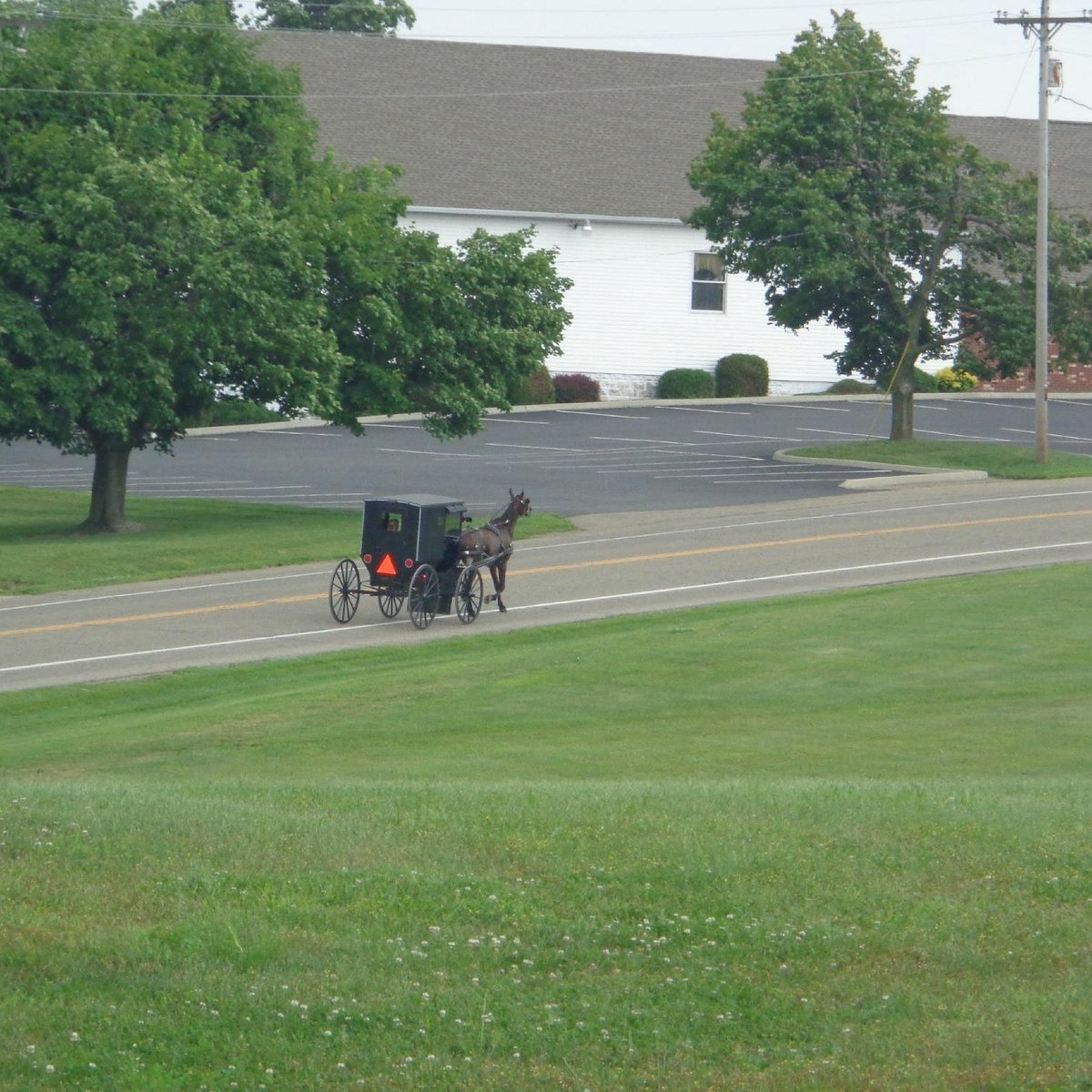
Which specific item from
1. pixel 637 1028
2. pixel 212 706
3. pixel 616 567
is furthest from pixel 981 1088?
pixel 616 567

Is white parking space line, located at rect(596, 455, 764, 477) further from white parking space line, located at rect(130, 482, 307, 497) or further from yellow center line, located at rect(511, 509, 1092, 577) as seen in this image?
yellow center line, located at rect(511, 509, 1092, 577)

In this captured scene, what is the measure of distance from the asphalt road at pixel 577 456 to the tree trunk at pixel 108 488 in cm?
593

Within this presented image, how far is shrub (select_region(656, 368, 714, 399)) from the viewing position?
59.1 meters

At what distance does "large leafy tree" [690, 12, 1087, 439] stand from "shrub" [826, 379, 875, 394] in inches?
647

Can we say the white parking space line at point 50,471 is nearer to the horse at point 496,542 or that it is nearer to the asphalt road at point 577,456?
the asphalt road at point 577,456

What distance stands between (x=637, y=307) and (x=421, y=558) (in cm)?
3840

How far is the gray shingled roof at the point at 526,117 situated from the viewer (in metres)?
59.1

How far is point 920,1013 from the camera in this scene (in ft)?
20.6

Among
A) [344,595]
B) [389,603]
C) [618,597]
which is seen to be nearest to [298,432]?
[618,597]

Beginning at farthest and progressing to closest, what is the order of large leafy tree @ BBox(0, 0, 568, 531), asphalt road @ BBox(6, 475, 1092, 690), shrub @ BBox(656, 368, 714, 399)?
shrub @ BBox(656, 368, 714, 399)
large leafy tree @ BBox(0, 0, 568, 531)
asphalt road @ BBox(6, 475, 1092, 690)

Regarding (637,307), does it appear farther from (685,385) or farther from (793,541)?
(793,541)

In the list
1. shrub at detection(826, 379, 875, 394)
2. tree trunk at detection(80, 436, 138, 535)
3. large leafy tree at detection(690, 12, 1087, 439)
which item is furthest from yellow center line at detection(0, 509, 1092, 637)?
shrub at detection(826, 379, 875, 394)

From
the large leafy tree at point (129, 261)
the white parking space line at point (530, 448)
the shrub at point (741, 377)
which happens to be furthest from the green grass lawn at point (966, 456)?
the large leafy tree at point (129, 261)

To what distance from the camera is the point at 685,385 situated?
59.1m
